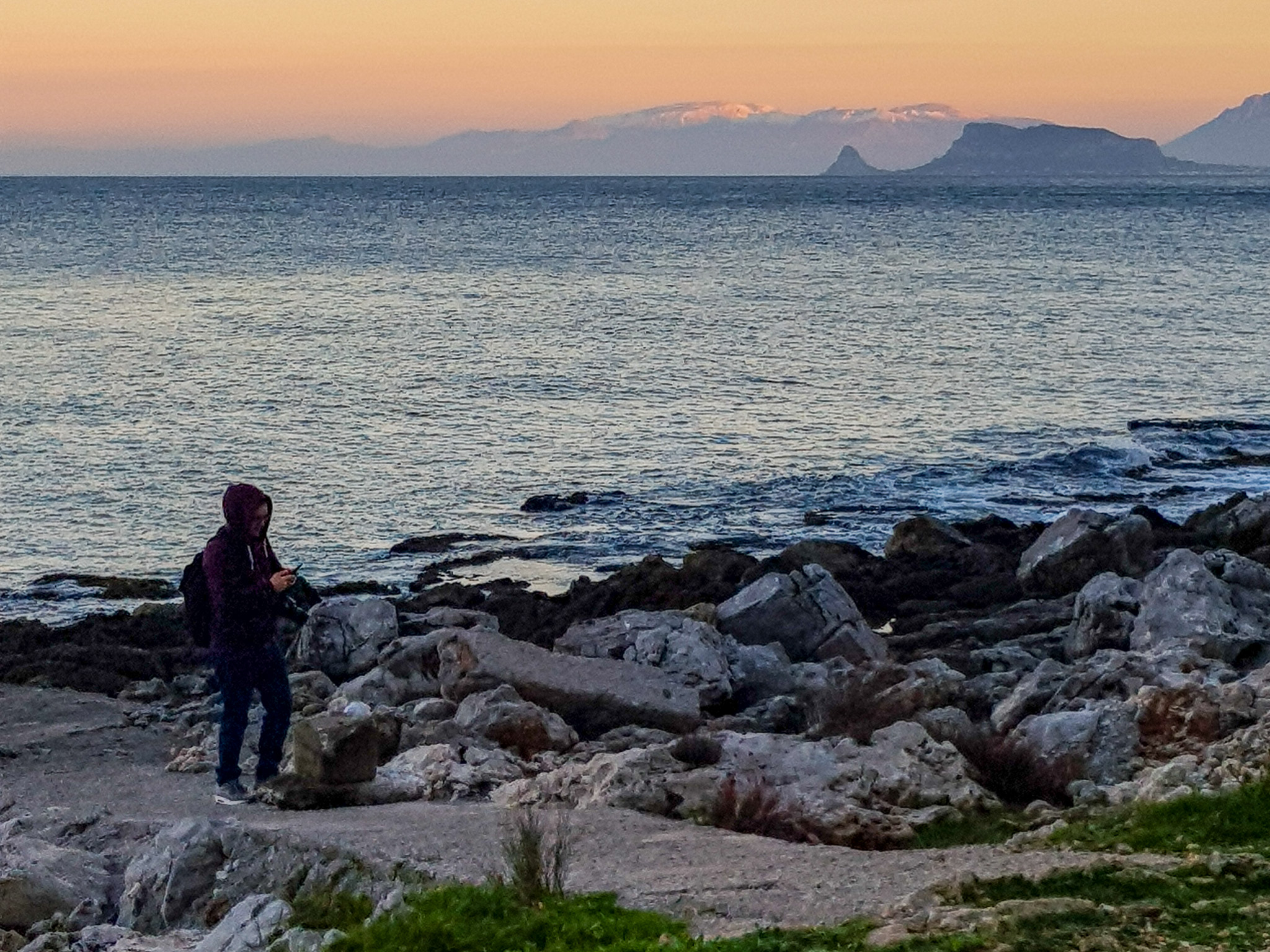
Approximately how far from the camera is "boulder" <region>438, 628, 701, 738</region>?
529 inches

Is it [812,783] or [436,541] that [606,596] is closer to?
[436,541]

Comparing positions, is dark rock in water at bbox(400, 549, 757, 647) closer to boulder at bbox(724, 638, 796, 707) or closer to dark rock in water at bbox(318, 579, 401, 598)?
dark rock in water at bbox(318, 579, 401, 598)

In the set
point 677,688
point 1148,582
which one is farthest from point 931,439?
point 677,688

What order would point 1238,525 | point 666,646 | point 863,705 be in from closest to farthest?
point 863,705 < point 666,646 < point 1238,525

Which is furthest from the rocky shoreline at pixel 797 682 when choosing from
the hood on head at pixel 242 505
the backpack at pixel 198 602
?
the hood on head at pixel 242 505

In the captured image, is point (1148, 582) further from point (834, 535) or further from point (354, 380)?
point (354, 380)

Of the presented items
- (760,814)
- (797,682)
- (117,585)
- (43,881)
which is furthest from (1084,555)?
(43,881)

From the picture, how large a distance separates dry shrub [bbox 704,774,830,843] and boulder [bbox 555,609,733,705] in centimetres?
375

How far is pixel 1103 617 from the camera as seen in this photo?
16.0m

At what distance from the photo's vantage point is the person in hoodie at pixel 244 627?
36.0 feet

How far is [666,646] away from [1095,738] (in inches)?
176

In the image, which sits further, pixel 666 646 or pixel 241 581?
pixel 666 646

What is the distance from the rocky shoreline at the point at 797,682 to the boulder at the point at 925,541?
44mm

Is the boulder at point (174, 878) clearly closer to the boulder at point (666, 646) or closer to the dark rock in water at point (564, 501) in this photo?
the boulder at point (666, 646)
